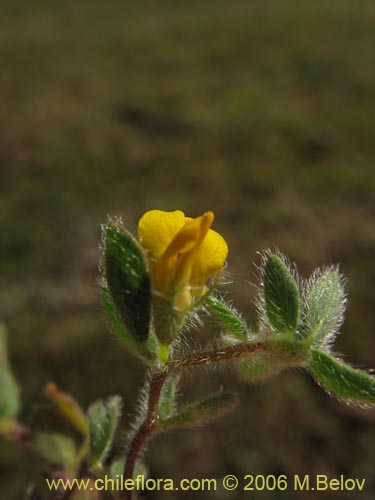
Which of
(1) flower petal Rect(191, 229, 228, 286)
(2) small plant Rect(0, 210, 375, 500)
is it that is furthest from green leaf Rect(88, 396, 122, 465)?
(1) flower petal Rect(191, 229, 228, 286)

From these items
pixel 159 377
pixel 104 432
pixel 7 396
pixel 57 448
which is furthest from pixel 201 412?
pixel 7 396

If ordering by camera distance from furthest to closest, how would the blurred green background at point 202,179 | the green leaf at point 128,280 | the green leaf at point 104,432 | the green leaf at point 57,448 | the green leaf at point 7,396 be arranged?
the blurred green background at point 202,179
the green leaf at point 7,396
the green leaf at point 57,448
the green leaf at point 104,432
the green leaf at point 128,280

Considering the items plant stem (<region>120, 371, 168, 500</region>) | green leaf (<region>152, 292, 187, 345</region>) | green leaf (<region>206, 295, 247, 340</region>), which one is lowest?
plant stem (<region>120, 371, 168, 500</region>)

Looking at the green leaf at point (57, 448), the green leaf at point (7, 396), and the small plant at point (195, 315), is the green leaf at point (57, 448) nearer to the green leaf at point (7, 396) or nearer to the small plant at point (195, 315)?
the green leaf at point (7, 396)

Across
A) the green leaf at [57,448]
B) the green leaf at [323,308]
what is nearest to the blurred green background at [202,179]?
the green leaf at [323,308]

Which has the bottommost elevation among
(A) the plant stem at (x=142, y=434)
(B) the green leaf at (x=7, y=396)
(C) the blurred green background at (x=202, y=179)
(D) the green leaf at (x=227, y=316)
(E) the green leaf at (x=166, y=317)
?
(A) the plant stem at (x=142, y=434)

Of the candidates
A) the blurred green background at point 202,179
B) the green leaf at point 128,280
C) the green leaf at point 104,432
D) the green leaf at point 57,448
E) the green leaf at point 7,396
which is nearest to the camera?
the green leaf at point 128,280

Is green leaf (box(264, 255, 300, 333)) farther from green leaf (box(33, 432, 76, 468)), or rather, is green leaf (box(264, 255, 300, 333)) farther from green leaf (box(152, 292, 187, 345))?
green leaf (box(33, 432, 76, 468))
